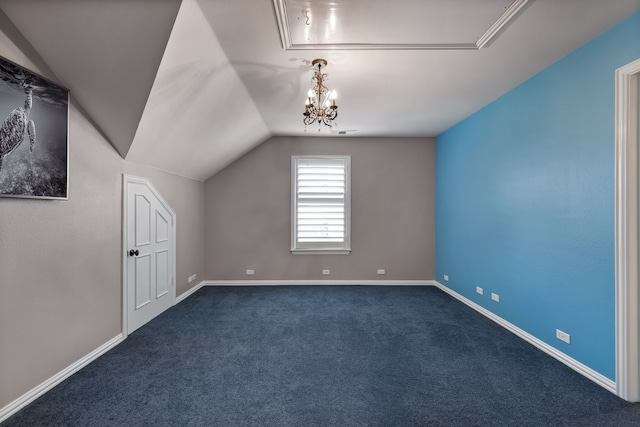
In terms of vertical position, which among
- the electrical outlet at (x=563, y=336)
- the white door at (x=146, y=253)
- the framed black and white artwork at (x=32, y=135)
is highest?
the framed black and white artwork at (x=32, y=135)

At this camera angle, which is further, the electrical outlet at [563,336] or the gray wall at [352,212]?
the gray wall at [352,212]

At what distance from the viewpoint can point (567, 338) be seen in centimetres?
254

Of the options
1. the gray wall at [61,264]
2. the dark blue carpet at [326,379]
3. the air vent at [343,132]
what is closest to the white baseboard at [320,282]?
the dark blue carpet at [326,379]

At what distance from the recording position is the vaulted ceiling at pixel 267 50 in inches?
76.2

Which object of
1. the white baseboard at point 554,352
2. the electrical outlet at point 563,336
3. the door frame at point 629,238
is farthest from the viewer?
the electrical outlet at point 563,336

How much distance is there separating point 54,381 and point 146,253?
4.90 feet

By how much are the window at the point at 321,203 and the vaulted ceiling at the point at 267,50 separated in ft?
5.96

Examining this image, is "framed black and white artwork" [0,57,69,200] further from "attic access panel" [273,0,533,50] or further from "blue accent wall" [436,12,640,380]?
"blue accent wall" [436,12,640,380]

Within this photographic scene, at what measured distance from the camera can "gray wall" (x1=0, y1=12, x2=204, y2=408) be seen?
6.35 feet

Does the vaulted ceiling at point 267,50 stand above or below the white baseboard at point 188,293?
above

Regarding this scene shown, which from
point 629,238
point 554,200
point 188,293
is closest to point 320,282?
point 188,293

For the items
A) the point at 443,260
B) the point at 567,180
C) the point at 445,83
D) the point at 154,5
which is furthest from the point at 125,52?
the point at 443,260

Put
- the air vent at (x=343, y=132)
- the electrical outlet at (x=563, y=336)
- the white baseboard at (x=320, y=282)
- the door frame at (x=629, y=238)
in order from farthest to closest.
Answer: the white baseboard at (x=320, y=282)
the air vent at (x=343, y=132)
the electrical outlet at (x=563, y=336)
the door frame at (x=629, y=238)

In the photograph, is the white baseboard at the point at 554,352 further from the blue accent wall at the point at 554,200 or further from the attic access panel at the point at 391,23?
the attic access panel at the point at 391,23
